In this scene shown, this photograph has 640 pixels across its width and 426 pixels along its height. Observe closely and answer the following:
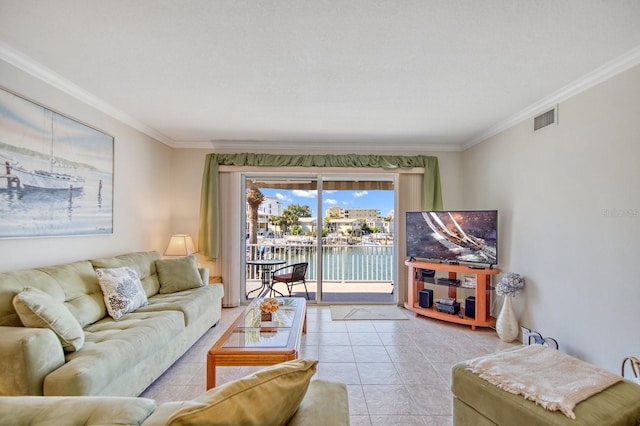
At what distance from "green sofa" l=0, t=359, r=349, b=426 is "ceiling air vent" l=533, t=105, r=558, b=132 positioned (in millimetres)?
3167

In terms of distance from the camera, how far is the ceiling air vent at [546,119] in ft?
9.60

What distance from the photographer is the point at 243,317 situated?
2766 mm

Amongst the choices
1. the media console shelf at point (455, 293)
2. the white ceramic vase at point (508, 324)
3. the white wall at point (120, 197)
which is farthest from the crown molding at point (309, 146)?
the white ceramic vase at point (508, 324)

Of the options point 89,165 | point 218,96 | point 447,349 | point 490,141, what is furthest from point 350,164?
point 89,165

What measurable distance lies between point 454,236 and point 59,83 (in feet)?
14.5

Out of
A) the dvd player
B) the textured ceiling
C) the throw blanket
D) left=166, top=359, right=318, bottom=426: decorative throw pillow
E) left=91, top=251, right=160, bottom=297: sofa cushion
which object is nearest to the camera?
left=166, top=359, right=318, bottom=426: decorative throw pillow

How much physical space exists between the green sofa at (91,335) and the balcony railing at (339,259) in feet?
6.05

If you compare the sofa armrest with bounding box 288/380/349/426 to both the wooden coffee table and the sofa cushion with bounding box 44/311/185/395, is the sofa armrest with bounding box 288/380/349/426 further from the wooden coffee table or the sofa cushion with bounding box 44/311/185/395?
the sofa cushion with bounding box 44/311/185/395

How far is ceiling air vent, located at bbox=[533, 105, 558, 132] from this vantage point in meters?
2.93

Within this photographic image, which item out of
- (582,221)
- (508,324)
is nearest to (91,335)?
(508,324)

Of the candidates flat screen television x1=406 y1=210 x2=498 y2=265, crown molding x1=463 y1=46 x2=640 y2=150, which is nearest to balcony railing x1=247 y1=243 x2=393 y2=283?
flat screen television x1=406 y1=210 x2=498 y2=265

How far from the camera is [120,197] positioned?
11.4ft

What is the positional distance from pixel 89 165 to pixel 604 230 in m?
4.52

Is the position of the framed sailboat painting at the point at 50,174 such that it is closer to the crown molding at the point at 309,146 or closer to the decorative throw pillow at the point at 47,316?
the decorative throw pillow at the point at 47,316
